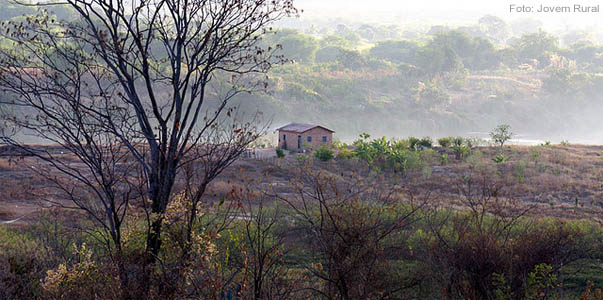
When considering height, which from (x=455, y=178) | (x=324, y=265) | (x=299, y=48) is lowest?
(x=324, y=265)

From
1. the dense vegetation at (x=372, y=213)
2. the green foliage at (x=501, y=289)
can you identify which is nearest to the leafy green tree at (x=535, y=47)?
the dense vegetation at (x=372, y=213)

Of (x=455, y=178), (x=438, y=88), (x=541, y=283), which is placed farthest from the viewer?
(x=438, y=88)

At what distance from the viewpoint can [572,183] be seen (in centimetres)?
2155

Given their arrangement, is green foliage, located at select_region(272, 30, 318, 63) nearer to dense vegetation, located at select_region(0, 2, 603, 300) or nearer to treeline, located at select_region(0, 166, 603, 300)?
dense vegetation, located at select_region(0, 2, 603, 300)

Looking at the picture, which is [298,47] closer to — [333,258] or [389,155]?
[389,155]

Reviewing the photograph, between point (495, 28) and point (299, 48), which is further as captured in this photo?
point (495, 28)

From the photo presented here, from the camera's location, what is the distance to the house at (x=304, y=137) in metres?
32.2

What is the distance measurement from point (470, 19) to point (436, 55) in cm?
12162

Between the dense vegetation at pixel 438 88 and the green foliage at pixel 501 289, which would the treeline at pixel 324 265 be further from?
the dense vegetation at pixel 438 88

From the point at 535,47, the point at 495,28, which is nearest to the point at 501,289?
the point at 535,47

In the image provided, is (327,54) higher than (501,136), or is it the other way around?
(327,54)

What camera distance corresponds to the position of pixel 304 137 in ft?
106

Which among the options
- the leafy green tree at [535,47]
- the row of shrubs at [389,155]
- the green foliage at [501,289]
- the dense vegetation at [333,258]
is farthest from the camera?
the leafy green tree at [535,47]

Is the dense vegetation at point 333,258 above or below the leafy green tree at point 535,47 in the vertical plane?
below
